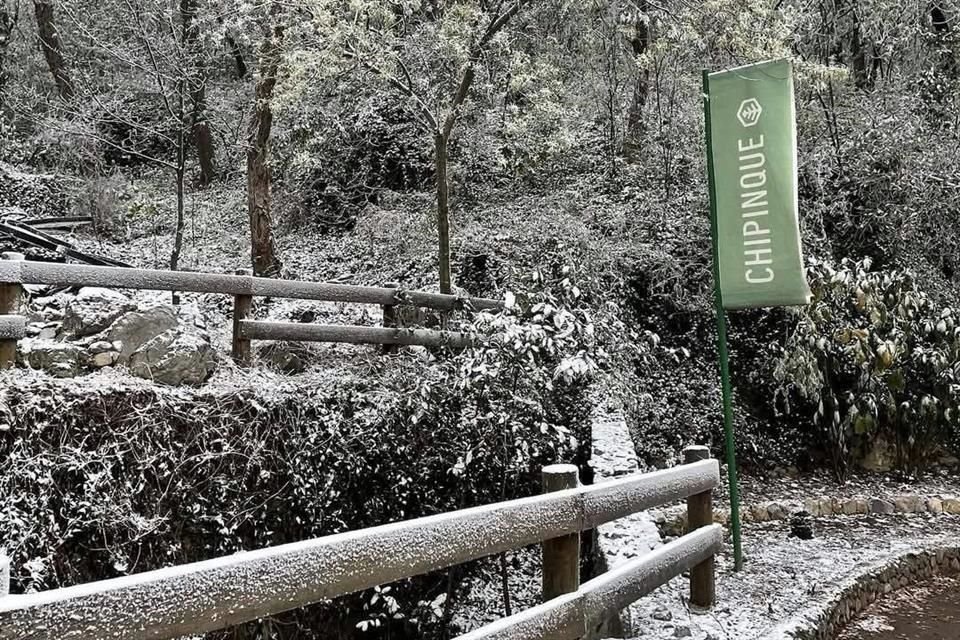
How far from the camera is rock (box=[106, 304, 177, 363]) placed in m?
5.53

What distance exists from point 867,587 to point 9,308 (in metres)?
6.02

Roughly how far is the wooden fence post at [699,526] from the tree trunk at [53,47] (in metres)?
15.0

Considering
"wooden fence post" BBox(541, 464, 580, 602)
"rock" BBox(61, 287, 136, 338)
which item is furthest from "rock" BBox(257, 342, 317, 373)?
"wooden fence post" BBox(541, 464, 580, 602)

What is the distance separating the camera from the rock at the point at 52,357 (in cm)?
511

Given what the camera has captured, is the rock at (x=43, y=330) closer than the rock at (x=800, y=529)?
Yes

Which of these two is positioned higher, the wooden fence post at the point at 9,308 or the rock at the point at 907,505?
the wooden fence post at the point at 9,308

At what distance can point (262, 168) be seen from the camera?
33.7 ft

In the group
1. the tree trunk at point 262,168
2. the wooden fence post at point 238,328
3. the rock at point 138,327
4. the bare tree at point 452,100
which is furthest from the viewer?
the tree trunk at point 262,168

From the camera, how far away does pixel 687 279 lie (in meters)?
9.56

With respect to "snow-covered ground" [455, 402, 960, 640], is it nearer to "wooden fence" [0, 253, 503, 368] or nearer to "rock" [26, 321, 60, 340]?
"wooden fence" [0, 253, 503, 368]

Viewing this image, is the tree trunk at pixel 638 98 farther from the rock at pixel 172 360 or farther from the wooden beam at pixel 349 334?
the rock at pixel 172 360

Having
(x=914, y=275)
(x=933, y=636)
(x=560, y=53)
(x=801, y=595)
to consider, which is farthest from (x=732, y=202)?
(x=560, y=53)

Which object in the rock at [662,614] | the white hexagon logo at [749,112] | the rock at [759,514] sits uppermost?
the white hexagon logo at [749,112]

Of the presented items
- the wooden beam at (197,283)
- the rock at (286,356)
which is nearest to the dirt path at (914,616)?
the wooden beam at (197,283)
